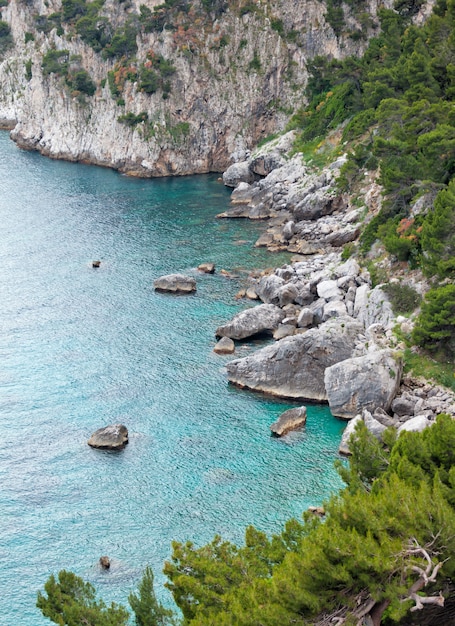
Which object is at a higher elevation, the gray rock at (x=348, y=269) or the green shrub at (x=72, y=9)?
the green shrub at (x=72, y=9)

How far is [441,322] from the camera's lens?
160ft

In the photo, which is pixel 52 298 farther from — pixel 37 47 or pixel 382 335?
pixel 37 47

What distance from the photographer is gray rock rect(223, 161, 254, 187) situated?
108250mm

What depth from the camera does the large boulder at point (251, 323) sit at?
59875 mm

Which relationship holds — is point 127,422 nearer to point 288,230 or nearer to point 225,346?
point 225,346

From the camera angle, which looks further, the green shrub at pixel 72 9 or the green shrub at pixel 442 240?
the green shrub at pixel 72 9

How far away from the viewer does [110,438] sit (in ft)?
156

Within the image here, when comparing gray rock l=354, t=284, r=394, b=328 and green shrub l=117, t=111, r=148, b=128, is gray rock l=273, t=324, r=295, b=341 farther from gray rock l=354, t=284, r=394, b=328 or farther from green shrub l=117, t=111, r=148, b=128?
green shrub l=117, t=111, r=148, b=128

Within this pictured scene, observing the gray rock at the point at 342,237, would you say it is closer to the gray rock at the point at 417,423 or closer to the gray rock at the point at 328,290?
the gray rock at the point at 328,290

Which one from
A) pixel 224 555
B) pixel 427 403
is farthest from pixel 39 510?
pixel 427 403

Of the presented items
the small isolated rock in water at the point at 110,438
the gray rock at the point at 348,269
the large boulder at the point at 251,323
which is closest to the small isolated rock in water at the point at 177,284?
the large boulder at the point at 251,323

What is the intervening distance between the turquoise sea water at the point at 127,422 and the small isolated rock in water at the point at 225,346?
0.88 m

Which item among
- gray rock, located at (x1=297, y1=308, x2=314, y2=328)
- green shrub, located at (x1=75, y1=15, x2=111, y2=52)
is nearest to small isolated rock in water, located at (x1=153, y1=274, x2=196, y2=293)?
gray rock, located at (x1=297, y1=308, x2=314, y2=328)

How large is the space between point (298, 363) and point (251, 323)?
807 centimetres
